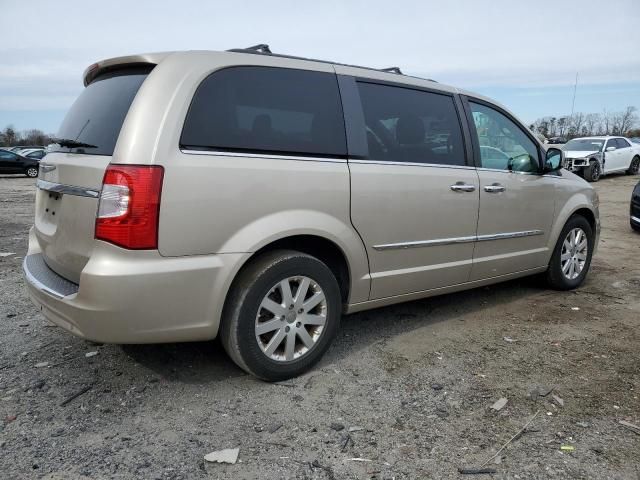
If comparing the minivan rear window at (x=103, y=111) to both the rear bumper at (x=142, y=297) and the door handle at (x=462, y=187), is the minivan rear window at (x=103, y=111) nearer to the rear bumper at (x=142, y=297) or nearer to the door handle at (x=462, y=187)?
the rear bumper at (x=142, y=297)

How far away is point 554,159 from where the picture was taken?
4758 millimetres

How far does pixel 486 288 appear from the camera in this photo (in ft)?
17.5

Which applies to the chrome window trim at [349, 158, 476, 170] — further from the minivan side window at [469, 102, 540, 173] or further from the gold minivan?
the minivan side window at [469, 102, 540, 173]

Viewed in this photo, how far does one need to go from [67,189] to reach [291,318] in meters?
1.42

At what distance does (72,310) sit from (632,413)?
9.73 feet

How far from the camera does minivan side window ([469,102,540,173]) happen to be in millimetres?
4258

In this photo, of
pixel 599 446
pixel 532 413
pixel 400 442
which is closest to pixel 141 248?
pixel 400 442

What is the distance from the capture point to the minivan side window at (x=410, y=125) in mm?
3504

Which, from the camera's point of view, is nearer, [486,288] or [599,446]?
[599,446]

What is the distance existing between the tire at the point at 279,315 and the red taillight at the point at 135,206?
59cm

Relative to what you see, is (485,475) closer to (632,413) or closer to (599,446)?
(599,446)

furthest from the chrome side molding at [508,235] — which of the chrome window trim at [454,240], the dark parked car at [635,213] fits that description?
the dark parked car at [635,213]

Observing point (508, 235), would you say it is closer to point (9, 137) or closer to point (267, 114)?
point (267, 114)

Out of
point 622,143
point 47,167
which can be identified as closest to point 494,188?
point 47,167
